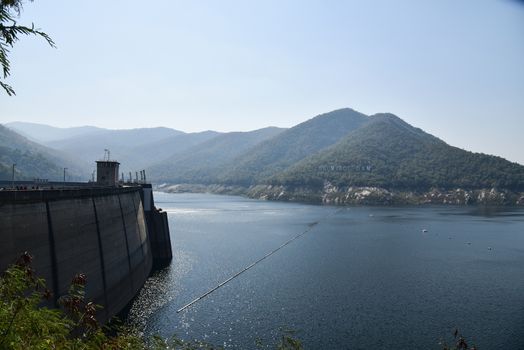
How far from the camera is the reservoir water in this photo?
45531mm

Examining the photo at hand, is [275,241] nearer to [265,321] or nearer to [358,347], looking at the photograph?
[265,321]

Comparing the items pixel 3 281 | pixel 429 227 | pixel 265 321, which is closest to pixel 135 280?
pixel 265 321

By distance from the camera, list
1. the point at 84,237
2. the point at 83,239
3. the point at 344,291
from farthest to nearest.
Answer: the point at 344,291 < the point at 84,237 < the point at 83,239

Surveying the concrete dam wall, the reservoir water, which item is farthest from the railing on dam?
the reservoir water

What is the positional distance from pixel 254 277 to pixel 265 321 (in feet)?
72.7

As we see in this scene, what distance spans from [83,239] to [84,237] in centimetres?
38

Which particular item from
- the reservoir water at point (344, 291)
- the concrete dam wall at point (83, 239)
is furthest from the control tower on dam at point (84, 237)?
the reservoir water at point (344, 291)

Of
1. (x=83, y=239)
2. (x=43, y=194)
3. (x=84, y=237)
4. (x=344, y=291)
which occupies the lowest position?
(x=344, y=291)

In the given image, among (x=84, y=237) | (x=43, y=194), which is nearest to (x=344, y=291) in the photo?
(x=84, y=237)

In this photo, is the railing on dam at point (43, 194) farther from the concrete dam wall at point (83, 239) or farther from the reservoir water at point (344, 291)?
the reservoir water at point (344, 291)

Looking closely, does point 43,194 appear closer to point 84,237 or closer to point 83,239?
point 83,239

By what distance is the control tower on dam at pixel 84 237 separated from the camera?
30.9 m

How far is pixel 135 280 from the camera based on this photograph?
57000mm

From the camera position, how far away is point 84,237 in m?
41.1
